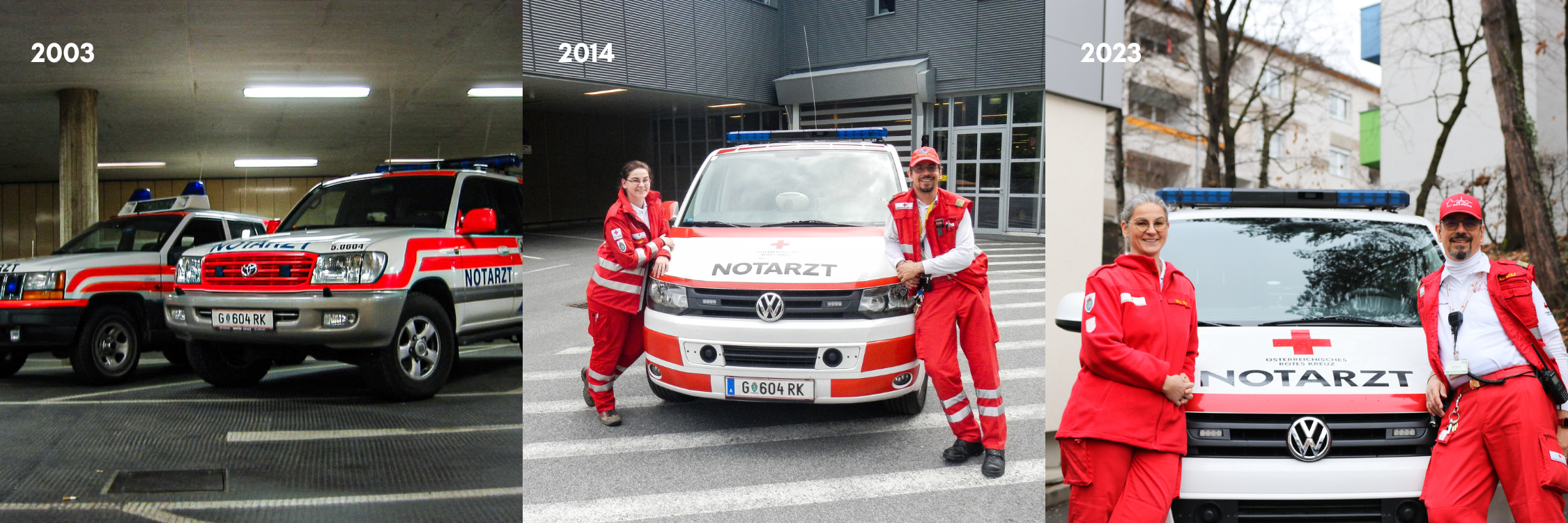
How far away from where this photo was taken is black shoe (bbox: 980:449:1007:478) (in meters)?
3.19

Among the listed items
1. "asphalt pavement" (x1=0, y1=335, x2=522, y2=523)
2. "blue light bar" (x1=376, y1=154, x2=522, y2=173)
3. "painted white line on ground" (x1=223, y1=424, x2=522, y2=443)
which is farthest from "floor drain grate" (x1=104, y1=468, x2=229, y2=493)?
"blue light bar" (x1=376, y1=154, x2=522, y2=173)

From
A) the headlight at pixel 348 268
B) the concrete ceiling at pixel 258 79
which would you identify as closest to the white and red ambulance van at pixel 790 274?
the concrete ceiling at pixel 258 79

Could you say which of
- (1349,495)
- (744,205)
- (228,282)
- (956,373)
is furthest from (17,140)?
(1349,495)

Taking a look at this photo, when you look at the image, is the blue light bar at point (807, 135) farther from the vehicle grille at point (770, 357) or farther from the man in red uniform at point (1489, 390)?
the man in red uniform at point (1489, 390)

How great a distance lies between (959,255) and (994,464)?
Answer: 0.77 metres

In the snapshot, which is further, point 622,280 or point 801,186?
point 622,280

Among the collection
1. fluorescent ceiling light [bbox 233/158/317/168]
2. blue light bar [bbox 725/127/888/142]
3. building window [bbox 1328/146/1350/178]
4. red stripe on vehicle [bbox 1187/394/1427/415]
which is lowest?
red stripe on vehicle [bbox 1187/394/1427/415]

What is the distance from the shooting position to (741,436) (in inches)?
126

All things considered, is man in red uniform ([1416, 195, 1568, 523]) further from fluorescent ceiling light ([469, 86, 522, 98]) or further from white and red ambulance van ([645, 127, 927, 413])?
fluorescent ceiling light ([469, 86, 522, 98])

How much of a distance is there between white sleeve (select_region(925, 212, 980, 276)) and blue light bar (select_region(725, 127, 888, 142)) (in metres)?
0.40

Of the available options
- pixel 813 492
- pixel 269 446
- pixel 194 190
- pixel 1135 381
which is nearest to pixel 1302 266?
pixel 1135 381

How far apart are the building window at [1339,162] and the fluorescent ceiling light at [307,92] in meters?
6.15

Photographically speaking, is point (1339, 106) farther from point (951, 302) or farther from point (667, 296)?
point (667, 296)

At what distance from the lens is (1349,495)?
286 cm
